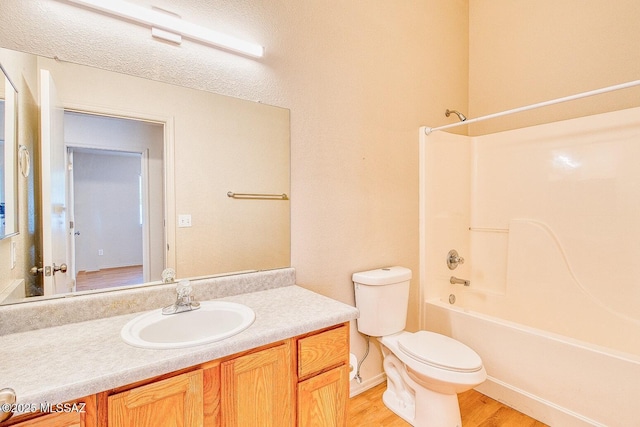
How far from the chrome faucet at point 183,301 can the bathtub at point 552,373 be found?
5.47 ft

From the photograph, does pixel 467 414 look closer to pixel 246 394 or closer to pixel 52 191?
pixel 246 394

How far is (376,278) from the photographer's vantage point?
172cm

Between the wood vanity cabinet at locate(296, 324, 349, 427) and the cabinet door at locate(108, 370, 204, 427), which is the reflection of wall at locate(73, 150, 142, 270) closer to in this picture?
the cabinet door at locate(108, 370, 204, 427)

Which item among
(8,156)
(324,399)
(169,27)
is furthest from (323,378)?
(169,27)

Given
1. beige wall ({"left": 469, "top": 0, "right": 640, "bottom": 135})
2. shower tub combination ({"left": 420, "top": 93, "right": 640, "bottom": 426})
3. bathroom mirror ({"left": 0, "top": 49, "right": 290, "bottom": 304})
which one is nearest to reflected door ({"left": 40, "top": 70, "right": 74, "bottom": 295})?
bathroom mirror ({"left": 0, "top": 49, "right": 290, "bottom": 304})

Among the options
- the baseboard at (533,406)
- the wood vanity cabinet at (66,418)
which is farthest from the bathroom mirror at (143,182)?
the baseboard at (533,406)

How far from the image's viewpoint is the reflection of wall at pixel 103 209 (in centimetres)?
114

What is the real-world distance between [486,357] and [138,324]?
193 cm

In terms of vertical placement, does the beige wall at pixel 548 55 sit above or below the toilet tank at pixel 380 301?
above

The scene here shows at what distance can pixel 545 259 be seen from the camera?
6.91 feet

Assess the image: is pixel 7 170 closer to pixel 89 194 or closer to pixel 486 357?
pixel 89 194

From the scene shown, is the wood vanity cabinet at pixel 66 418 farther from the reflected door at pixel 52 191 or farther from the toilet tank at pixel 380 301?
the toilet tank at pixel 380 301

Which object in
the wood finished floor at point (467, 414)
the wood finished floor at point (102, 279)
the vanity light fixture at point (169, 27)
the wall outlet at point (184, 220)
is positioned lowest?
the wood finished floor at point (467, 414)

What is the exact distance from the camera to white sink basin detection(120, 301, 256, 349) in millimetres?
1019
